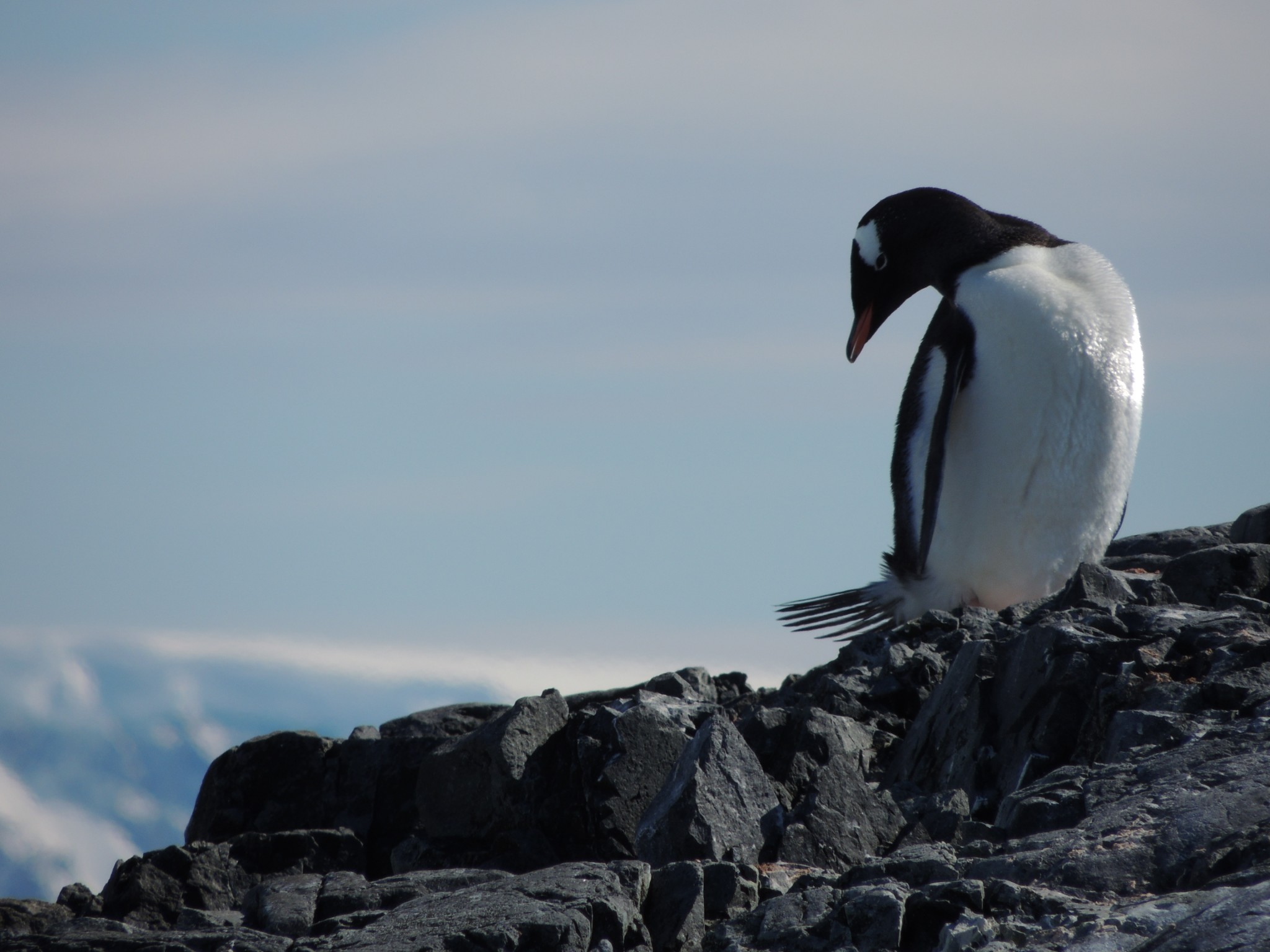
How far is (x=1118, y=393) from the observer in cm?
608

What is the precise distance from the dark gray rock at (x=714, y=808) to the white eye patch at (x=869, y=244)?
4.15 meters

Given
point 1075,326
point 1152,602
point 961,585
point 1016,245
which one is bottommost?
point 1152,602

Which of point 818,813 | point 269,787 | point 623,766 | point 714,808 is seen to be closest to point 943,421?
point 623,766

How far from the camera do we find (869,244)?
713 centimetres

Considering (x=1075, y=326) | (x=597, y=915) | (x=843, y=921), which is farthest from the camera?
(x=1075, y=326)

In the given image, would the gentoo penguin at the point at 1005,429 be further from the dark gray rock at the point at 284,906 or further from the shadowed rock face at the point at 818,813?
the dark gray rock at the point at 284,906

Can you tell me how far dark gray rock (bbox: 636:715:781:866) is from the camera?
130 inches

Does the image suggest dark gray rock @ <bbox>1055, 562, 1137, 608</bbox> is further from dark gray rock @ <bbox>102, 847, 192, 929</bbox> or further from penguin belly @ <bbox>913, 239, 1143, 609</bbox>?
dark gray rock @ <bbox>102, 847, 192, 929</bbox>

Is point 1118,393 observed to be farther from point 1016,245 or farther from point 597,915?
point 597,915

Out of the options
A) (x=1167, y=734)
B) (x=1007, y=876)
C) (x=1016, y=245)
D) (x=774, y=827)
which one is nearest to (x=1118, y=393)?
(x=1016, y=245)

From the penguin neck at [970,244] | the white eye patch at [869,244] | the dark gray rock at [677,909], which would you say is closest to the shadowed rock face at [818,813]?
the dark gray rock at [677,909]

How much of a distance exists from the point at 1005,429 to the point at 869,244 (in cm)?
158

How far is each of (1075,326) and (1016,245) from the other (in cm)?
80

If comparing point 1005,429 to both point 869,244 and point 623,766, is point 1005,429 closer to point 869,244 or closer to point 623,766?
point 869,244
